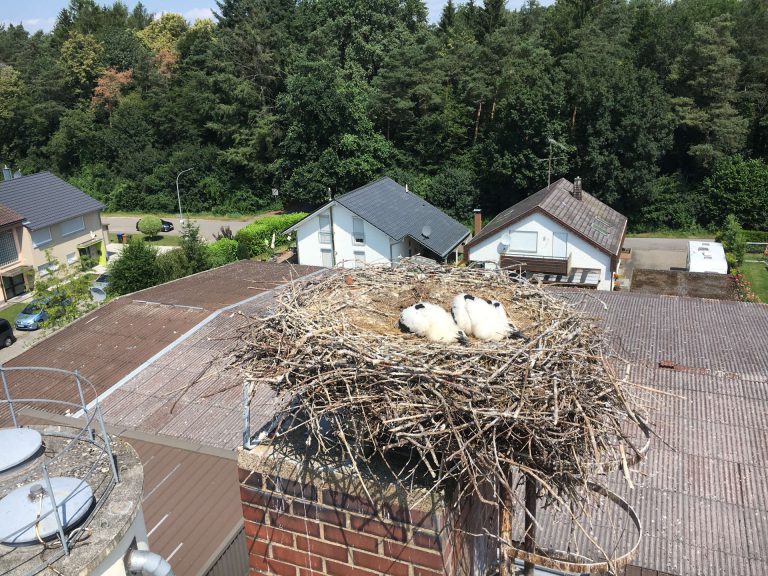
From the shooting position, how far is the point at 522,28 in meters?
49.1

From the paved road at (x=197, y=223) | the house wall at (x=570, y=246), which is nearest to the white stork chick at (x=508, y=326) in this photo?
the house wall at (x=570, y=246)

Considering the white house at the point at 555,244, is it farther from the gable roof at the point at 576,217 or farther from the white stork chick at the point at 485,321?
the white stork chick at the point at 485,321

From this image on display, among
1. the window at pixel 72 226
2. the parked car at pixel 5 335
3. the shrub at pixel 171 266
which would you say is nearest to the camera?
Answer: the parked car at pixel 5 335

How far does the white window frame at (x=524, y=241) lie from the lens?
2497cm

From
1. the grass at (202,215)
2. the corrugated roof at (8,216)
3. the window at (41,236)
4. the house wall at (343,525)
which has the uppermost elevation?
the house wall at (343,525)

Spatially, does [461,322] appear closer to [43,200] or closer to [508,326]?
[508,326]

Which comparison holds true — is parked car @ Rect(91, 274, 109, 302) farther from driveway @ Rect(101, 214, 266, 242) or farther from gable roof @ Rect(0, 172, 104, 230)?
driveway @ Rect(101, 214, 266, 242)

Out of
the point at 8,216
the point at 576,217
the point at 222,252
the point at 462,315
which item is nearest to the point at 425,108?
the point at 222,252

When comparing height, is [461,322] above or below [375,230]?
above

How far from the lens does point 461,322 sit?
192 inches

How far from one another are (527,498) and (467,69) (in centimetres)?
4296

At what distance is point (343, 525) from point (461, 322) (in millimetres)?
2037

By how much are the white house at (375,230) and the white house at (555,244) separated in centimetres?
266

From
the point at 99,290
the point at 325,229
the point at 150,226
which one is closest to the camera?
the point at 99,290
